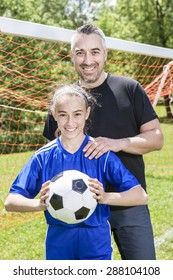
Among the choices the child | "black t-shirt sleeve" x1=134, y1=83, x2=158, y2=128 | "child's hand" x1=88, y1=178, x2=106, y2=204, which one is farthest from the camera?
"black t-shirt sleeve" x1=134, y1=83, x2=158, y2=128

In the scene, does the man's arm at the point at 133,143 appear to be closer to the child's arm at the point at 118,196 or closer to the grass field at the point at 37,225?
the child's arm at the point at 118,196

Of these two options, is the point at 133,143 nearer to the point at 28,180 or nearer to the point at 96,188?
the point at 96,188

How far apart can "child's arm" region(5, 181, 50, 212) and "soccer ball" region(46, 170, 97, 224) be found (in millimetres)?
30

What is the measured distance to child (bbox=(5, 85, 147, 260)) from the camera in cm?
259

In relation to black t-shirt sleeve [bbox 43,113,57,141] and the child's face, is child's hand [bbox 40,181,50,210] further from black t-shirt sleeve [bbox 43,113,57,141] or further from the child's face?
black t-shirt sleeve [bbox 43,113,57,141]

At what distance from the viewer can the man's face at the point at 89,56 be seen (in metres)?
2.87

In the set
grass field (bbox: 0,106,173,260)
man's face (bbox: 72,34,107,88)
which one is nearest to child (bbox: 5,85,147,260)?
man's face (bbox: 72,34,107,88)

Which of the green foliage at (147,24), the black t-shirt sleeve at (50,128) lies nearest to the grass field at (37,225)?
the black t-shirt sleeve at (50,128)

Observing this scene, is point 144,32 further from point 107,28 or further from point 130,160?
point 130,160

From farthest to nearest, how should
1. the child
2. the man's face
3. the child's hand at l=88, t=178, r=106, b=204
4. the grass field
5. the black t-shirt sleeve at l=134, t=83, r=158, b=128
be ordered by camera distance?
the grass field → the black t-shirt sleeve at l=134, t=83, r=158, b=128 → the man's face → the child → the child's hand at l=88, t=178, r=106, b=204

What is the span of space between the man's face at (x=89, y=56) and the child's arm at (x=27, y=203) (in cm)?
72

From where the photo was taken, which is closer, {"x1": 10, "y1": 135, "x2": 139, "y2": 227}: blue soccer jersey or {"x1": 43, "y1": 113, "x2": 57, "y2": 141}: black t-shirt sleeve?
{"x1": 10, "y1": 135, "x2": 139, "y2": 227}: blue soccer jersey

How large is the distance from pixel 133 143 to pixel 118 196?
1.31ft

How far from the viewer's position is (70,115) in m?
2.61
